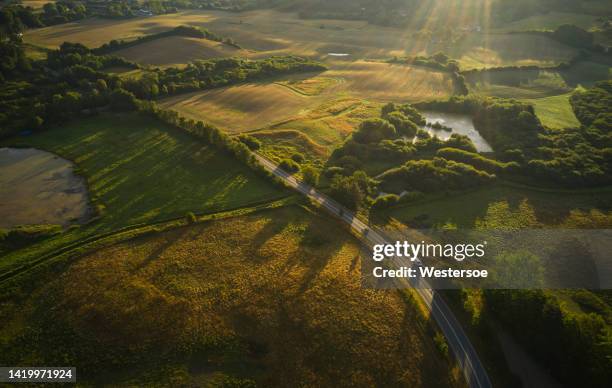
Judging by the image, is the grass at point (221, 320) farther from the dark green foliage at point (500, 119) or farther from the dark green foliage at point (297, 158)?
the dark green foliage at point (500, 119)

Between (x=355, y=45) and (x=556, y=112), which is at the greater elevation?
(x=355, y=45)

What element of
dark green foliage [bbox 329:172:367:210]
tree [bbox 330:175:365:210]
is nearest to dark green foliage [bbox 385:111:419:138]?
dark green foliage [bbox 329:172:367:210]

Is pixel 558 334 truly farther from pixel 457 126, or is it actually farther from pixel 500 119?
pixel 500 119

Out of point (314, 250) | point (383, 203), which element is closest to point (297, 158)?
point (383, 203)

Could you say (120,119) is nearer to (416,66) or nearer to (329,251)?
(329,251)

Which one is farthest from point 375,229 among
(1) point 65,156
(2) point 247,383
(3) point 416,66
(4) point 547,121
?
(3) point 416,66

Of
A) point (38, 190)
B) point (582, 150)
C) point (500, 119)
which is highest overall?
point (582, 150)
